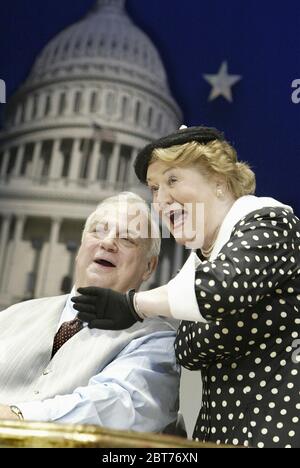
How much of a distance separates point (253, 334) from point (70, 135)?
260cm

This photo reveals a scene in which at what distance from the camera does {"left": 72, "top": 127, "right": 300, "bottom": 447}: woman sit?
3.55 ft

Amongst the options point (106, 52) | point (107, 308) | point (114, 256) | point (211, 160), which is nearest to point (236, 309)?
point (107, 308)

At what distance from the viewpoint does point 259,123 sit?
250 cm

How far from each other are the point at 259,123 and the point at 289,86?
0.64 feet

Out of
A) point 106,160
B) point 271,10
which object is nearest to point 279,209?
point 271,10

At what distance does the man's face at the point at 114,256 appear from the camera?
161 centimetres

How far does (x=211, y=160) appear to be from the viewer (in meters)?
1.37

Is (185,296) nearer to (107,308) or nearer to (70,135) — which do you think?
(107,308)

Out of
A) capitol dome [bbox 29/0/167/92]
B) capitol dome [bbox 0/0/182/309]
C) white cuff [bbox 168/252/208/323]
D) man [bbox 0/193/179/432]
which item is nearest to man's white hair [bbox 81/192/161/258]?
man [bbox 0/193/179/432]

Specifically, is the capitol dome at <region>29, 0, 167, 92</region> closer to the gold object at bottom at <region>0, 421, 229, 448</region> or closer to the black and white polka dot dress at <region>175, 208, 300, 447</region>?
the black and white polka dot dress at <region>175, 208, 300, 447</region>

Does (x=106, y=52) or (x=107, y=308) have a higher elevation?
(x=106, y=52)

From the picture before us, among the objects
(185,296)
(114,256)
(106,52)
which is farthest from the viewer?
(106,52)

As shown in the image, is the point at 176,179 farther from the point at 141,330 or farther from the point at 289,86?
the point at 289,86

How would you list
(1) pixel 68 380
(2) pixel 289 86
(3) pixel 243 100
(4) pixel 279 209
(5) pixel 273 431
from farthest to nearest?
(3) pixel 243 100
(2) pixel 289 86
(1) pixel 68 380
(4) pixel 279 209
(5) pixel 273 431
